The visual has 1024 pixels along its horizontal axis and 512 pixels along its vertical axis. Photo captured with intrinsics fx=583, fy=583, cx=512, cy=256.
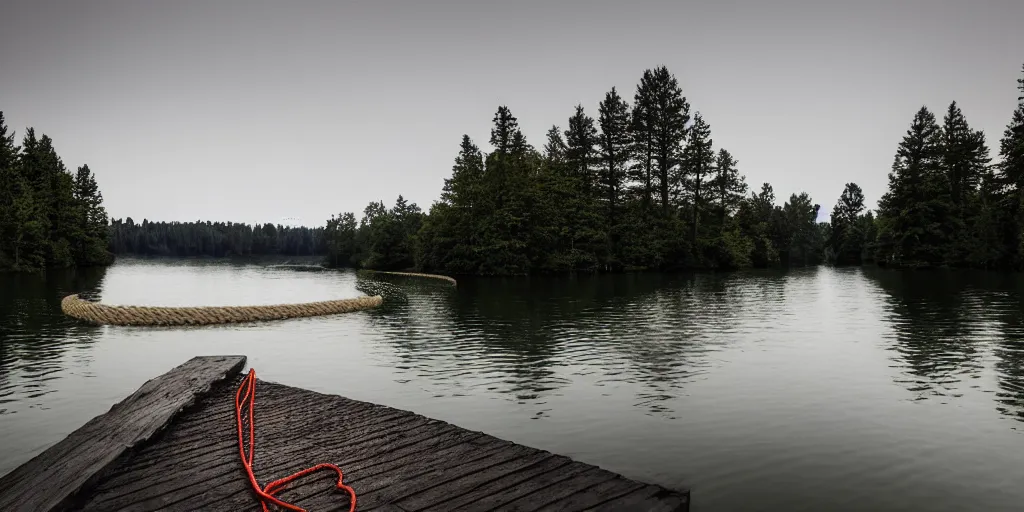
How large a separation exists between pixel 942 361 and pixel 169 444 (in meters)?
16.3

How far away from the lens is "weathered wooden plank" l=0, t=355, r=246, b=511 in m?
5.43

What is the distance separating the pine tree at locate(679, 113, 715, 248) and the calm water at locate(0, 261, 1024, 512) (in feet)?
139

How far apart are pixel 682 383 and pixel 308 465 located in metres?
8.35

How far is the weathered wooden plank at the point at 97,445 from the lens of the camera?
5430mm

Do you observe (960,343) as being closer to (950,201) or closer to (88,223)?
(950,201)

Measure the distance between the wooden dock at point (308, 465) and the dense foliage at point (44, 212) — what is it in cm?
6953

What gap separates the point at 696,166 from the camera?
67938 mm

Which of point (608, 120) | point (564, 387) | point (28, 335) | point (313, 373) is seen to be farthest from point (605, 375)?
point (608, 120)

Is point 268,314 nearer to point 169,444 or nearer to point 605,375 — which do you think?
point 605,375

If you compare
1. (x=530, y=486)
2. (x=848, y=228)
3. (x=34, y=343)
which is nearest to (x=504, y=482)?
(x=530, y=486)

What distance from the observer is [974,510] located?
6285 millimetres

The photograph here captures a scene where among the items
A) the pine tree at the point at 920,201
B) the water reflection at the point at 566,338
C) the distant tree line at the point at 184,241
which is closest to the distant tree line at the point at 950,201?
the pine tree at the point at 920,201

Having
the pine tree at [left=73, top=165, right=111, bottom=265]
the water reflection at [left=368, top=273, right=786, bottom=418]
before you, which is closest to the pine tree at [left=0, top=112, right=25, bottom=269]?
the pine tree at [left=73, top=165, right=111, bottom=265]

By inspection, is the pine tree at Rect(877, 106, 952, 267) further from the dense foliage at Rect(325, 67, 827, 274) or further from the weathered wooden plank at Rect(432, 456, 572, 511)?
the weathered wooden plank at Rect(432, 456, 572, 511)
